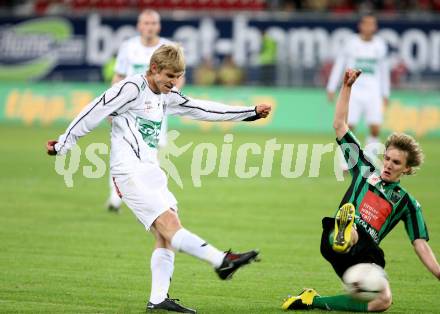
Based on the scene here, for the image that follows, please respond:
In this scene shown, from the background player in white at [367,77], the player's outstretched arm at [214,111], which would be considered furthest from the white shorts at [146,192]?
the background player in white at [367,77]

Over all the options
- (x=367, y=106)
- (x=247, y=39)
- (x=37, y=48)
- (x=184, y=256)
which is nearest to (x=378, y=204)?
(x=184, y=256)

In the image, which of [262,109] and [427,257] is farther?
[262,109]

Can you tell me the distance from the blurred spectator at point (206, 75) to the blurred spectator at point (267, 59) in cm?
149

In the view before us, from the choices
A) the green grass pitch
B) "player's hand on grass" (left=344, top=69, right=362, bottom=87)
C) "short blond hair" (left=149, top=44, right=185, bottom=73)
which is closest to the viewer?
A: "short blond hair" (left=149, top=44, right=185, bottom=73)

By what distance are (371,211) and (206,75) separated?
21439mm

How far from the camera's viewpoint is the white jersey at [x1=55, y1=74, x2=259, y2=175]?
7.39m

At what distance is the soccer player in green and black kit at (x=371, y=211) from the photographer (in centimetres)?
756

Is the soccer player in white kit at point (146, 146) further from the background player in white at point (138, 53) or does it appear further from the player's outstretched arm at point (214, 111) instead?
the background player in white at point (138, 53)

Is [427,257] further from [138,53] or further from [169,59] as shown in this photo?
[138,53]

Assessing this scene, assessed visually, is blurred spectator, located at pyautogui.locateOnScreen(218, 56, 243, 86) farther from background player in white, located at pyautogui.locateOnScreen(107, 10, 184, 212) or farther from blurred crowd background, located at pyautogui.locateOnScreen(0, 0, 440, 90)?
background player in white, located at pyautogui.locateOnScreen(107, 10, 184, 212)

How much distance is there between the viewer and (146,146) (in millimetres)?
7566

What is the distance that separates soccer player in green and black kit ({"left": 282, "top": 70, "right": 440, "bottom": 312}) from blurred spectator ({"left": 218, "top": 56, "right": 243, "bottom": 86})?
68.1 feet

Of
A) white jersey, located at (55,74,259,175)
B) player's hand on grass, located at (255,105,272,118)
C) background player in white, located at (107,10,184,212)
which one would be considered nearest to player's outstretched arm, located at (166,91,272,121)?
player's hand on grass, located at (255,105,272,118)

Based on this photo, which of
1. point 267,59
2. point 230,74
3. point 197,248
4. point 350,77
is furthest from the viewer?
point 267,59
